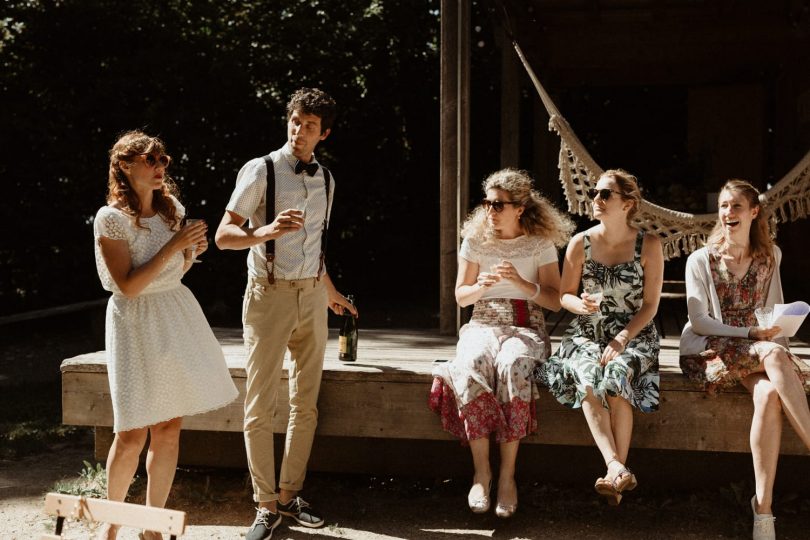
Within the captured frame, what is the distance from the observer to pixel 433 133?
9.97 metres

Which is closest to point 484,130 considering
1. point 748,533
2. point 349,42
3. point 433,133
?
point 433,133

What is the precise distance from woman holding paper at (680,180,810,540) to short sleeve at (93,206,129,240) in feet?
7.03

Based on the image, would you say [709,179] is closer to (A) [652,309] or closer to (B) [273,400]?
(A) [652,309]

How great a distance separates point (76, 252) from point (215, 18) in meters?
2.67

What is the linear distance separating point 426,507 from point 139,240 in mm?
1732

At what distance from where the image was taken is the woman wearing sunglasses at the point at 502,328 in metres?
3.43

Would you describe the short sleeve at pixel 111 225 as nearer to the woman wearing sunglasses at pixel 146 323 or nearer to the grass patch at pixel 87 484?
the woman wearing sunglasses at pixel 146 323

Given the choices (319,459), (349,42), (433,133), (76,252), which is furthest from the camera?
(433,133)

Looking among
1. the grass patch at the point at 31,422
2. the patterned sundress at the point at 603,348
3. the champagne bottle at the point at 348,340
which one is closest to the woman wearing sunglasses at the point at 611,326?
the patterned sundress at the point at 603,348

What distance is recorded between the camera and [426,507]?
12.6 ft

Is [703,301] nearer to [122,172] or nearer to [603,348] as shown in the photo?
[603,348]

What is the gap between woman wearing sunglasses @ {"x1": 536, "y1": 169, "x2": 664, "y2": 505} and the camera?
333cm

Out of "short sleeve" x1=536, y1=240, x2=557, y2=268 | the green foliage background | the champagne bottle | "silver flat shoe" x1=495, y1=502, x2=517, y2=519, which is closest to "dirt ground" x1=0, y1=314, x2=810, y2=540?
"silver flat shoe" x1=495, y1=502, x2=517, y2=519

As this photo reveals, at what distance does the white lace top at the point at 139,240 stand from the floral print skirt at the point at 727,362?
200cm
